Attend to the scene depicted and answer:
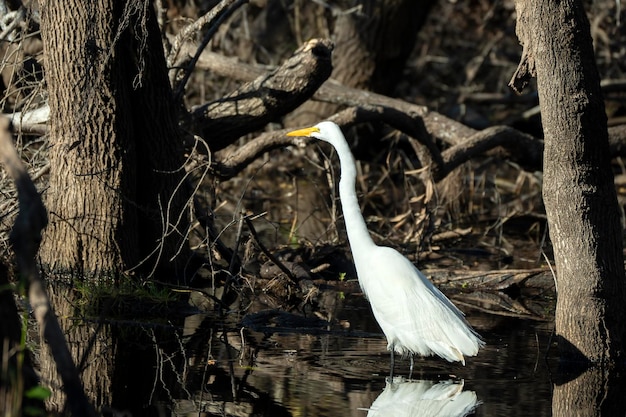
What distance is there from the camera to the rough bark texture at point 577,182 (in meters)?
5.57

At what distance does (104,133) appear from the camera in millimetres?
6863

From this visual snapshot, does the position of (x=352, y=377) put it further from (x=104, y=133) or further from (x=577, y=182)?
(x=104, y=133)

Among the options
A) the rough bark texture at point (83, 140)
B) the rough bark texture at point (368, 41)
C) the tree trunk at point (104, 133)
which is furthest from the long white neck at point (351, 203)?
the rough bark texture at point (368, 41)

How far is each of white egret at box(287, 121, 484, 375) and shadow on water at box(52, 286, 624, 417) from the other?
0.19m

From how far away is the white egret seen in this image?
18.7 feet

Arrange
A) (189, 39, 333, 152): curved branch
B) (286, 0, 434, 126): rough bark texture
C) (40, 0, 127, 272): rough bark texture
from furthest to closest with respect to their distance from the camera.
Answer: (286, 0, 434, 126): rough bark texture
(189, 39, 333, 152): curved branch
(40, 0, 127, 272): rough bark texture

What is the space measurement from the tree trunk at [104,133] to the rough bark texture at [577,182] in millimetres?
2624

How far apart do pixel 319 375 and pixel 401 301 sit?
0.76 metres

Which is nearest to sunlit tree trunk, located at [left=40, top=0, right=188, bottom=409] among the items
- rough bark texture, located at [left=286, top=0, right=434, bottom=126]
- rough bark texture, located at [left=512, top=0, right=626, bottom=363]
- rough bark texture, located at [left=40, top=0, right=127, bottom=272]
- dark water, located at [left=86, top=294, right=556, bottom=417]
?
rough bark texture, located at [left=40, top=0, right=127, bottom=272]

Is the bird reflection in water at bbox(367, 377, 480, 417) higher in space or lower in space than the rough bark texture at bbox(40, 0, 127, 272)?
lower

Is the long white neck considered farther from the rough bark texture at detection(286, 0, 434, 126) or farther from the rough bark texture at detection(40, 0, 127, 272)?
the rough bark texture at detection(286, 0, 434, 126)

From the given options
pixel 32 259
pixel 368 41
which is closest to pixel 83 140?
pixel 32 259

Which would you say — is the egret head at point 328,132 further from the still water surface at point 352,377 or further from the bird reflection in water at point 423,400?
the bird reflection in water at point 423,400

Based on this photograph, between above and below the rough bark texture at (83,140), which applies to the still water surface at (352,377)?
below
